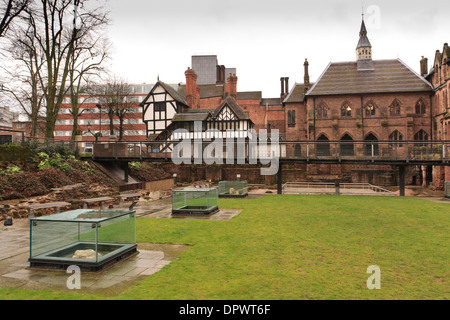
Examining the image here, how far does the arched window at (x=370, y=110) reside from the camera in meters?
38.3

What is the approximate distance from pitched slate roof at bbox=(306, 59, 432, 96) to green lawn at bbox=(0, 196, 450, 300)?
28445mm

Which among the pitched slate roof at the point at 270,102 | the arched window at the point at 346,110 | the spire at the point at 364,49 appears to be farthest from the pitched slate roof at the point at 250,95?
the arched window at the point at 346,110

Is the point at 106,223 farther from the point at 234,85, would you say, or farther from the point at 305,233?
the point at 234,85

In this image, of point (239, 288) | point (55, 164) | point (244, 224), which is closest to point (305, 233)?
point (244, 224)

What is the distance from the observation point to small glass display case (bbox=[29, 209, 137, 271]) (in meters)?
6.71

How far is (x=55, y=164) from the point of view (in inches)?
792

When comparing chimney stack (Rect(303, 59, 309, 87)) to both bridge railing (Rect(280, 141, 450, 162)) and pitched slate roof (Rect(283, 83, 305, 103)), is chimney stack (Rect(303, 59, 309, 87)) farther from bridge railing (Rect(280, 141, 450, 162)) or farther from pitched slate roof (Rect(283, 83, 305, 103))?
bridge railing (Rect(280, 141, 450, 162))

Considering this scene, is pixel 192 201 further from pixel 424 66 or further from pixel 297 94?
pixel 424 66

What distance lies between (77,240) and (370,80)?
40706 millimetres

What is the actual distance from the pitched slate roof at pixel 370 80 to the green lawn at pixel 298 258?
28.4m

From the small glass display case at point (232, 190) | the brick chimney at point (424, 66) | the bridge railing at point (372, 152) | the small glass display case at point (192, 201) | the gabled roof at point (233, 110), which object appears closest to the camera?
the small glass display case at point (192, 201)

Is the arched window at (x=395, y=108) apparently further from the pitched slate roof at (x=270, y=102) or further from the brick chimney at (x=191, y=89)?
the pitched slate roof at (x=270, y=102)

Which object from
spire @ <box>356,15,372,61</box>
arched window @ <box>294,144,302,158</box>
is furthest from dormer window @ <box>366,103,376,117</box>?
arched window @ <box>294,144,302,158</box>

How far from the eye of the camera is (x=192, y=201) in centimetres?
1462
